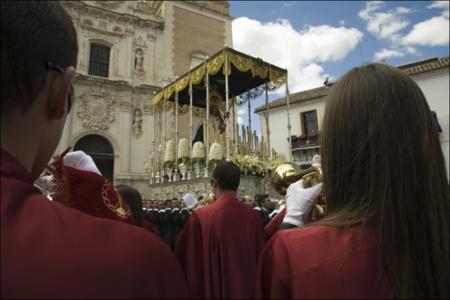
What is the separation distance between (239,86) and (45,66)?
37.9ft

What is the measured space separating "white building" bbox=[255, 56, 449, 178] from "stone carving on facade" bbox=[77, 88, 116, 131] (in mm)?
11049

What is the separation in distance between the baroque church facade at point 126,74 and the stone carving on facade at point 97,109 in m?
0.05

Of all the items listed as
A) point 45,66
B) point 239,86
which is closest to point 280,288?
point 45,66

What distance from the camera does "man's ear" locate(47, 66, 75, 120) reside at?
87cm

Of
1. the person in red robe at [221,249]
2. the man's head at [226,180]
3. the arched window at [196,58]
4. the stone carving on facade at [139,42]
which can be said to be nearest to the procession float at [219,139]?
the man's head at [226,180]

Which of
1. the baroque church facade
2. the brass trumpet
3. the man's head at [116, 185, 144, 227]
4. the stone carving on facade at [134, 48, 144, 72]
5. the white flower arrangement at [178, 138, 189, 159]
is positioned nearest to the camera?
the brass trumpet

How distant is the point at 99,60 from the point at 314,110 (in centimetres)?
1423

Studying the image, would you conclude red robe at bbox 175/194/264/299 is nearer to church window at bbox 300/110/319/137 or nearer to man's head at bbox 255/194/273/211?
man's head at bbox 255/194/273/211

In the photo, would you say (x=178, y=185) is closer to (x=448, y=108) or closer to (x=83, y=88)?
(x=83, y=88)

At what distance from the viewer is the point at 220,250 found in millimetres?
2998

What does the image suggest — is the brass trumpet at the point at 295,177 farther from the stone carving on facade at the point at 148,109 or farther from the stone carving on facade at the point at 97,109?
the stone carving on facade at the point at 148,109

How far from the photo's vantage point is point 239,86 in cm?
1212

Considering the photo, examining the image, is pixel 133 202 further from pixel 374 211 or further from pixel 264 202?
pixel 264 202

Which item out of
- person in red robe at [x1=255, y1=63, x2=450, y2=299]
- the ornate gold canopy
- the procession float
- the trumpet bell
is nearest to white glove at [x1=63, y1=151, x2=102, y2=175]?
person in red robe at [x1=255, y1=63, x2=450, y2=299]
